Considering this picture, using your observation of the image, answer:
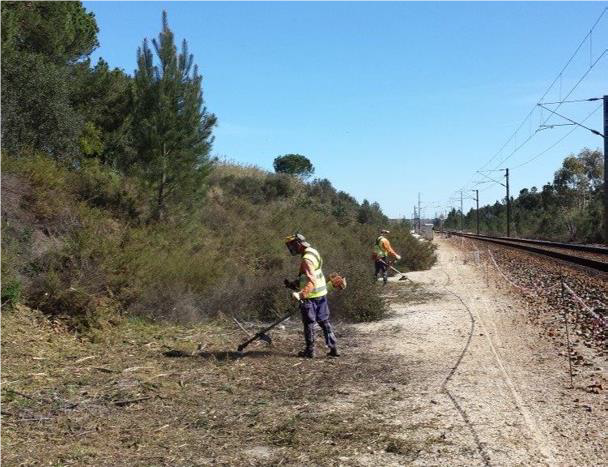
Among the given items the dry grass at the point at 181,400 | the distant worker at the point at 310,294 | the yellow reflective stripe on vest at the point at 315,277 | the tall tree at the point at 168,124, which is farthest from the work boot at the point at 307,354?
the tall tree at the point at 168,124

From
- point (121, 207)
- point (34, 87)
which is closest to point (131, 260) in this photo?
point (121, 207)

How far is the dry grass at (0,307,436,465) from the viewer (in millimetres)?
5320

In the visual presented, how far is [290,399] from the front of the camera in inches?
274

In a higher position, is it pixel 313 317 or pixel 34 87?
pixel 34 87

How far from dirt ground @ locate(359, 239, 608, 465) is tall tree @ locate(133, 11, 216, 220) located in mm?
8443

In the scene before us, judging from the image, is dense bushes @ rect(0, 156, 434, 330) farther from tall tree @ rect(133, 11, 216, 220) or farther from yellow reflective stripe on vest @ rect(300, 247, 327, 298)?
yellow reflective stripe on vest @ rect(300, 247, 327, 298)

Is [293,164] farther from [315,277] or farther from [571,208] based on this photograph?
[315,277]

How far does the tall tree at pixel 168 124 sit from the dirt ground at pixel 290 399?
304 inches

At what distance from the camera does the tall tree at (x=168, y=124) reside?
17.9 metres

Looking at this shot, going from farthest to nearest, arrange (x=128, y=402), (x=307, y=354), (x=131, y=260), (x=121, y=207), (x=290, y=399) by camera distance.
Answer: (x=121, y=207)
(x=131, y=260)
(x=307, y=354)
(x=290, y=399)
(x=128, y=402)

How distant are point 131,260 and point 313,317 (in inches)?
158

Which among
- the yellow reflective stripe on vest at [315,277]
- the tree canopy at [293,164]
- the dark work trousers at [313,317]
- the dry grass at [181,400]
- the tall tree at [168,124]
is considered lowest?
the dry grass at [181,400]

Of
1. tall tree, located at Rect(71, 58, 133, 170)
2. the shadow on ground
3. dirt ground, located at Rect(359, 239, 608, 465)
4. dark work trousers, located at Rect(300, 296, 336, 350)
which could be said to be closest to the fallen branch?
the shadow on ground

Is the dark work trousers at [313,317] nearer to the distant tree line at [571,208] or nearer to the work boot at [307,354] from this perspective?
the work boot at [307,354]
